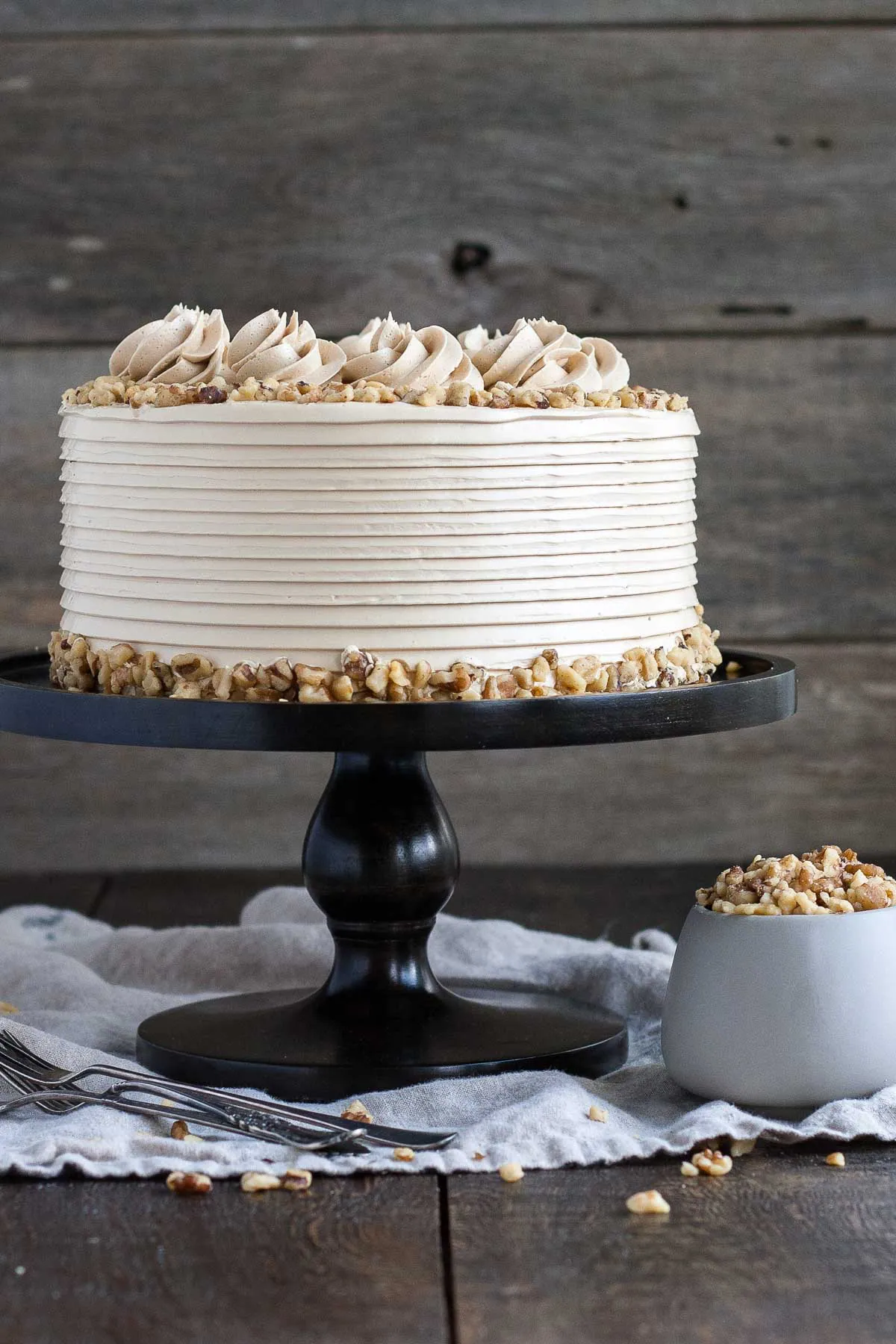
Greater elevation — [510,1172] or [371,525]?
[371,525]

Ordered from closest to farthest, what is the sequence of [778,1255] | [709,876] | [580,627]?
[778,1255] → [580,627] → [709,876]

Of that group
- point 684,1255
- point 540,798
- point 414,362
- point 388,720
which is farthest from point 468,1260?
point 540,798

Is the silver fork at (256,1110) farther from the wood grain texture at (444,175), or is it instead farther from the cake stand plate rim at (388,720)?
the wood grain texture at (444,175)

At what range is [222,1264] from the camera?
0.99 meters

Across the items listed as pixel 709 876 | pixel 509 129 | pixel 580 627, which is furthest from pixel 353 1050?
pixel 509 129

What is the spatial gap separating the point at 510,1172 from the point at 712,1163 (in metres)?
0.12

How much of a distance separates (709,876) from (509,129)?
35.1 inches

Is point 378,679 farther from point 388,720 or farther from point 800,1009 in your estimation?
point 800,1009

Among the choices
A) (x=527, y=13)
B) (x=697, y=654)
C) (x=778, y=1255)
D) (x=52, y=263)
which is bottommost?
(x=778, y=1255)

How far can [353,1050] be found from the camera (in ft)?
4.37

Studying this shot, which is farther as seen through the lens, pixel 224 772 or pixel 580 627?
pixel 224 772

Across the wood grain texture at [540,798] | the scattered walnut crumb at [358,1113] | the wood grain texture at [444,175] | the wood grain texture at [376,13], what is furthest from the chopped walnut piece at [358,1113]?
the wood grain texture at [376,13]

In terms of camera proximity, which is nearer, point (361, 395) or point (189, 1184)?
point (189, 1184)

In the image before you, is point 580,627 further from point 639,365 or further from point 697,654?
point 639,365
